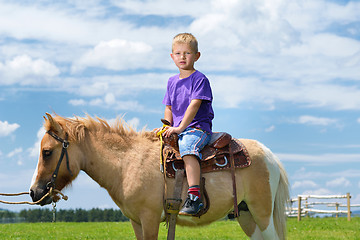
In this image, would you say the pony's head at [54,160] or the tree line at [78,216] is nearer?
the pony's head at [54,160]

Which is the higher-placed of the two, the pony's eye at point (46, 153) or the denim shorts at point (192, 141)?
the denim shorts at point (192, 141)

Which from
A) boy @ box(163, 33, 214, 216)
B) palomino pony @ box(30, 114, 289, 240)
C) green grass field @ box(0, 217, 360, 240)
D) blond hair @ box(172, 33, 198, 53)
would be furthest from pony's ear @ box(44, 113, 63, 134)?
green grass field @ box(0, 217, 360, 240)

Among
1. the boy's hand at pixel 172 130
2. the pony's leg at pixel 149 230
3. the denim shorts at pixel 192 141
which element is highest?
the boy's hand at pixel 172 130

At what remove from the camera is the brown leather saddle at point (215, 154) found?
17.5ft

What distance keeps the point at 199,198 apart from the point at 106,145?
4.89ft

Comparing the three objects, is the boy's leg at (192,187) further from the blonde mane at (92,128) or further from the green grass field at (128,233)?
the green grass field at (128,233)

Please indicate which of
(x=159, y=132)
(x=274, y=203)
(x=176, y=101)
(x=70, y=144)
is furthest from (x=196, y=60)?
(x=274, y=203)

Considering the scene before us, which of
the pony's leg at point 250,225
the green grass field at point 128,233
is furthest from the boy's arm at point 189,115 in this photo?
the green grass field at point 128,233

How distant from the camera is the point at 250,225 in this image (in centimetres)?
598

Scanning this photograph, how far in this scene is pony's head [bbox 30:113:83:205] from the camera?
17.3 feet

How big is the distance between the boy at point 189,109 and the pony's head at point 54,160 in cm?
132

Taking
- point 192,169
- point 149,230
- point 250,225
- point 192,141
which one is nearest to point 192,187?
point 192,169

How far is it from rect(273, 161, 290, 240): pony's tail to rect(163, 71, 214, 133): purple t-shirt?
1.59m

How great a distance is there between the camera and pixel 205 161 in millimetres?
5465
